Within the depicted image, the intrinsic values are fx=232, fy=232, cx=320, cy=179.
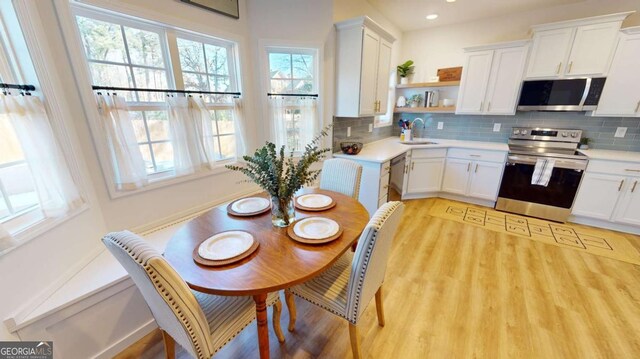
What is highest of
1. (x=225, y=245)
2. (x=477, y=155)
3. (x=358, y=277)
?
(x=477, y=155)

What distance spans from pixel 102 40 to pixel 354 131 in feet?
8.66

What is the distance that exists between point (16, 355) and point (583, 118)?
548 centimetres

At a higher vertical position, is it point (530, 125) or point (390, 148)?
point (530, 125)

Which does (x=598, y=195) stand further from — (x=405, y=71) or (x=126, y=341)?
(x=126, y=341)

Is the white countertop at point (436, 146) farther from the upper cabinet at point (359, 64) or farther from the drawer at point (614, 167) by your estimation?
the upper cabinet at point (359, 64)

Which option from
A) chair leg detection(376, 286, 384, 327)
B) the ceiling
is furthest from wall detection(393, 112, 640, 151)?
chair leg detection(376, 286, 384, 327)

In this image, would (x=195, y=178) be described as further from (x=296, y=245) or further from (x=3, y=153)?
(x=296, y=245)

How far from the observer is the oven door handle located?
8.94 ft

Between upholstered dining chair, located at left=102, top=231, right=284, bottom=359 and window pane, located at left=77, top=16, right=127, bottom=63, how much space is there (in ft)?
4.74

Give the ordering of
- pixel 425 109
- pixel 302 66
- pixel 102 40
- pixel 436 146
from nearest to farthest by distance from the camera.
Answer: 1. pixel 102 40
2. pixel 302 66
3. pixel 436 146
4. pixel 425 109

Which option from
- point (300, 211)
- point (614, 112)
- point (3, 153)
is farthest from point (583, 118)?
point (3, 153)

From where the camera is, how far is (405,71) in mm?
3980

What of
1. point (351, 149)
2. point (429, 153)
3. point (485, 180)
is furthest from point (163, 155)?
point (485, 180)

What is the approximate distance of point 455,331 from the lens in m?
1.56
